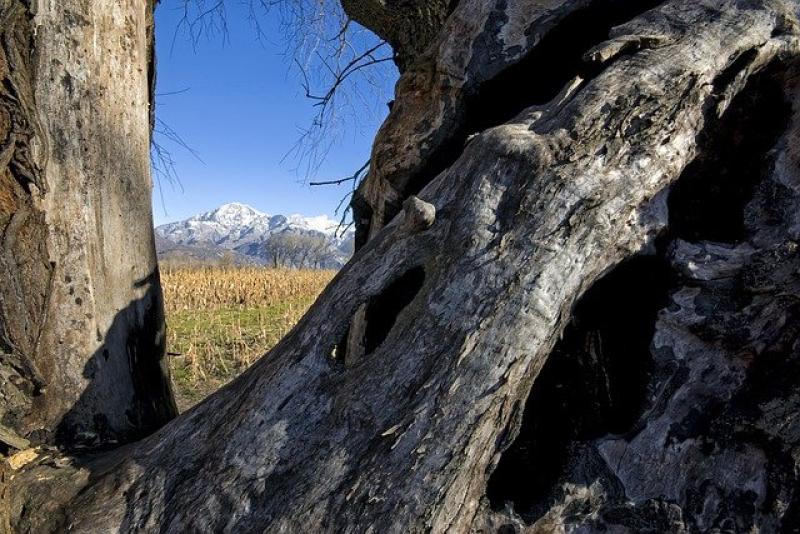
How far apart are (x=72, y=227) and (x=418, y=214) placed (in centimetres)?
110

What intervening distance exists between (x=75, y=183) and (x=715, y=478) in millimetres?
1907

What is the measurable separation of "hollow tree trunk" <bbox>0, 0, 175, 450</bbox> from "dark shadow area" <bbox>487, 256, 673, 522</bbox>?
4.10 ft

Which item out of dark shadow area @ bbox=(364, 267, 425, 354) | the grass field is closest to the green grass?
the grass field

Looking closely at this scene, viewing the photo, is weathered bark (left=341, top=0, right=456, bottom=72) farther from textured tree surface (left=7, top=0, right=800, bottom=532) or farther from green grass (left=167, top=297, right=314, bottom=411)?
green grass (left=167, top=297, right=314, bottom=411)

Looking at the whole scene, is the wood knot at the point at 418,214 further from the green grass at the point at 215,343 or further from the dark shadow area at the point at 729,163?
the green grass at the point at 215,343

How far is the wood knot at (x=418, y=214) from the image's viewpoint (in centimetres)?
142

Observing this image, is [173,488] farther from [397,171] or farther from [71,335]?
[397,171]

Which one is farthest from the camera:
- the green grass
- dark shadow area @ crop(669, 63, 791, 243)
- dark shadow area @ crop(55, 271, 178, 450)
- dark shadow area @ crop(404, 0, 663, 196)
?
the green grass

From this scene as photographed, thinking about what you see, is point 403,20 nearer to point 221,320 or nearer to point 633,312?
point 633,312

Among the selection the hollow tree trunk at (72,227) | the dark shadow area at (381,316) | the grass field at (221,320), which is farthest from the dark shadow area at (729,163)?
the grass field at (221,320)

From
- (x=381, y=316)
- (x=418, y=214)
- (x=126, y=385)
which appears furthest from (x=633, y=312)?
(x=126, y=385)

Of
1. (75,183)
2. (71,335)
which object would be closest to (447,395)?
(71,335)

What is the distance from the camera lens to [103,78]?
5.98ft

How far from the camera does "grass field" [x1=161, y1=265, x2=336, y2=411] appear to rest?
6.35 meters
